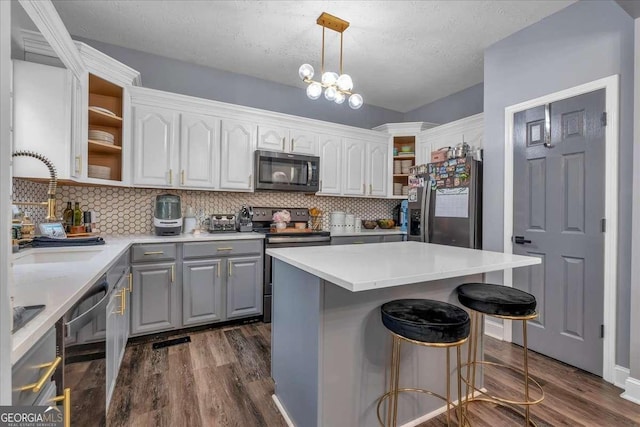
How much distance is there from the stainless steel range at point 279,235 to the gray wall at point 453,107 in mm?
2427

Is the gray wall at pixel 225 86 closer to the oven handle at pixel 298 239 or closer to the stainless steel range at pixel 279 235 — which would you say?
the stainless steel range at pixel 279 235

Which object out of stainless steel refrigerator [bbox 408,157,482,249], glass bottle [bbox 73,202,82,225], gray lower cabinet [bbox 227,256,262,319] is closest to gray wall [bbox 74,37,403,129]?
glass bottle [bbox 73,202,82,225]

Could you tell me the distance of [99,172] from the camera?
2639mm

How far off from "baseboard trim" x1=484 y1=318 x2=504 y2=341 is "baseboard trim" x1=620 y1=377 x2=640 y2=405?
2.98 ft

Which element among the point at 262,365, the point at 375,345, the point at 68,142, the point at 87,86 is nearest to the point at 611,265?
the point at 375,345

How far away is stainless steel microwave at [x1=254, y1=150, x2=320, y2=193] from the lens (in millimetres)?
3410

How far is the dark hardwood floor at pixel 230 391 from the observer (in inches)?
66.1

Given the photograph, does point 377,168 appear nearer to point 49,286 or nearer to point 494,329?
point 494,329

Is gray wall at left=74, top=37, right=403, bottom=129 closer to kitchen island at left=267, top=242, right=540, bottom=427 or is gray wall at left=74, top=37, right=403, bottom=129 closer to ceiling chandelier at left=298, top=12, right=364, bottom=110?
ceiling chandelier at left=298, top=12, right=364, bottom=110

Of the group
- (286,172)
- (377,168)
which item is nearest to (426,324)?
(286,172)

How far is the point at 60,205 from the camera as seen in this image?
2734mm

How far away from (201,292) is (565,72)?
3709 mm

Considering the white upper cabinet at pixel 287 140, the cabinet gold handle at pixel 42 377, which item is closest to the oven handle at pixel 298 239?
the white upper cabinet at pixel 287 140

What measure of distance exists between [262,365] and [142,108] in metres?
2.64
